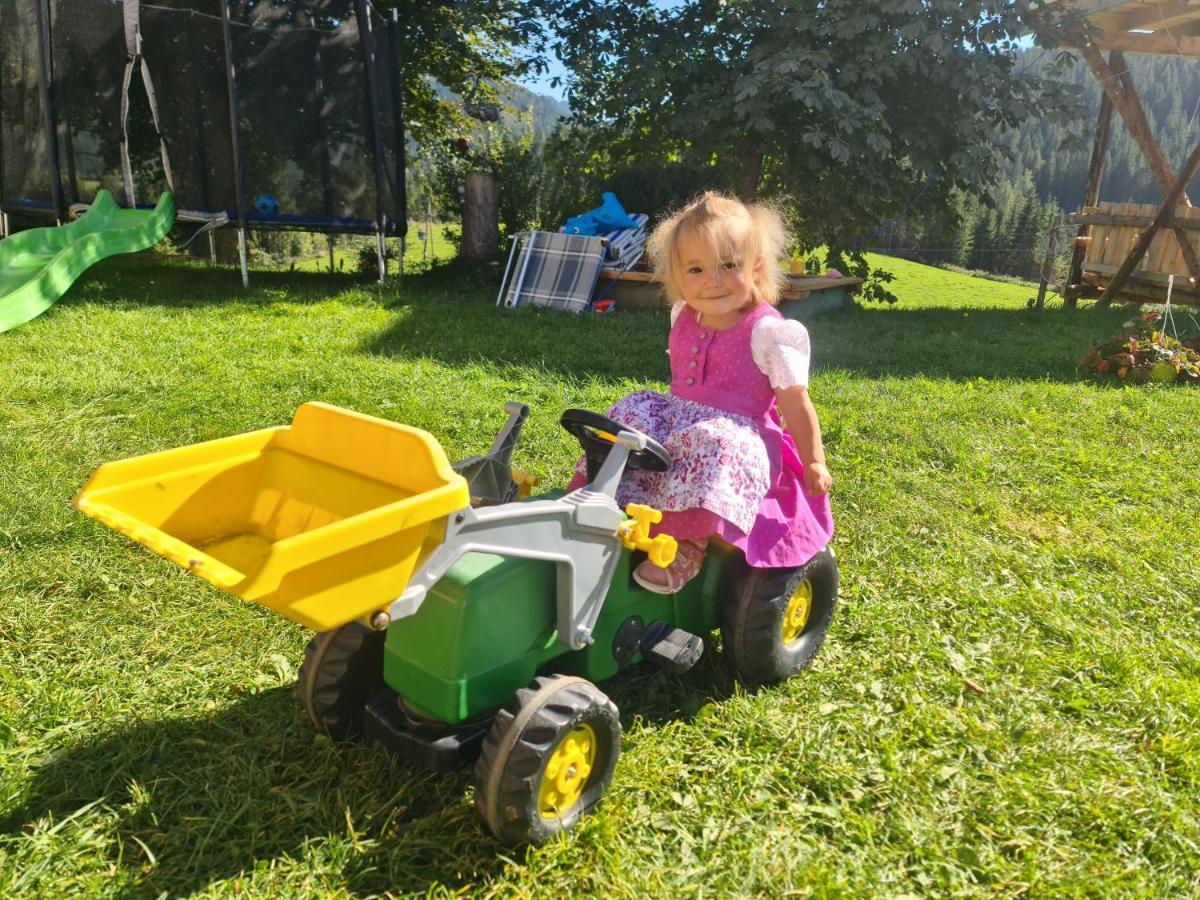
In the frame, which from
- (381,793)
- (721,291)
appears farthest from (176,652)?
(721,291)

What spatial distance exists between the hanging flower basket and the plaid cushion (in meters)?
4.62

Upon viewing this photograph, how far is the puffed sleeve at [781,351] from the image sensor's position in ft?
7.92

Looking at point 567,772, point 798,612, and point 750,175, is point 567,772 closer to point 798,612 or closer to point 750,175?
point 798,612

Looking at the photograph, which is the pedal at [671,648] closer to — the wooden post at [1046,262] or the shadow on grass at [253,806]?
the shadow on grass at [253,806]

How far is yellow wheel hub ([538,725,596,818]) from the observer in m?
2.03

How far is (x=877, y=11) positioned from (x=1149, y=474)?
610 centimetres

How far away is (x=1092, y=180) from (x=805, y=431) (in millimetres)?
12865

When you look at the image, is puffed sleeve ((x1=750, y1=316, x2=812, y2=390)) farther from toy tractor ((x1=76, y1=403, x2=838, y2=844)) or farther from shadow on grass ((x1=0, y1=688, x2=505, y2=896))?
shadow on grass ((x1=0, y1=688, x2=505, y2=896))

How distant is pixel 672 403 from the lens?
2588 millimetres

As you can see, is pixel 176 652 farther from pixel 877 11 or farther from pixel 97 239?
pixel 877 11

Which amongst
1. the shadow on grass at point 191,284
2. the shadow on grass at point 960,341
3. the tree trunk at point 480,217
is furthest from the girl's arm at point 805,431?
the tree trunk at point 480,217

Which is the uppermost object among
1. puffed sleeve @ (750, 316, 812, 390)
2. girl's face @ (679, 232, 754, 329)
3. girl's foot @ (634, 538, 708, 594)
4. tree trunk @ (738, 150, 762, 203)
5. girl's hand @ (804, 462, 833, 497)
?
tree trunk @ (738, 150, 762, 203)

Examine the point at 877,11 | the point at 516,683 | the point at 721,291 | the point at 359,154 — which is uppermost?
the point at 877,11

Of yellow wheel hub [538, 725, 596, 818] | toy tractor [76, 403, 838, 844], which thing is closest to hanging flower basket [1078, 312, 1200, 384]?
toy tractor [76, 403, 838, 844]
